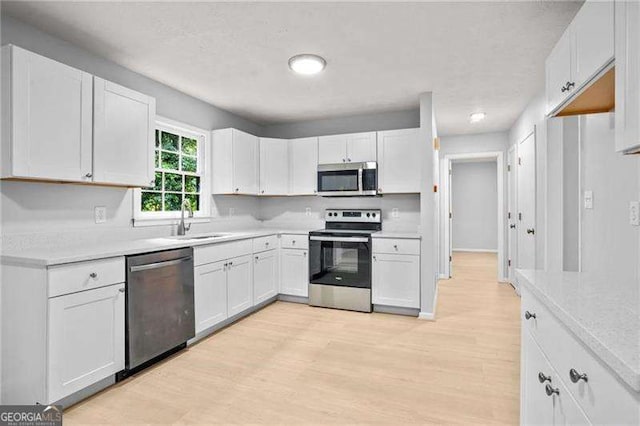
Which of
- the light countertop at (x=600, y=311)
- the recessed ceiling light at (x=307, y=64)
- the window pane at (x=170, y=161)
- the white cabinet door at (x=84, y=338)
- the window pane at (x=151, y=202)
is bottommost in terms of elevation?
the white cabinet door at (x=84, y=338)

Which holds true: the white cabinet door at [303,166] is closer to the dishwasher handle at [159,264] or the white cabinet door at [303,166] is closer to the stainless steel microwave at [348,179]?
the stainless steel microwave at [348,179]

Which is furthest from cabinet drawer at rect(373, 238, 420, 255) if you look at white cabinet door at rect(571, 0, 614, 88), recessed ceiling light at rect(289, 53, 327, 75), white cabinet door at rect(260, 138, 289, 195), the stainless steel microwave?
white cabinet door at rect(571, 0, 614, 88)

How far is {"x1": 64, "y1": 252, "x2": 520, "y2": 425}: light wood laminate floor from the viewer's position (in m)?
1.98

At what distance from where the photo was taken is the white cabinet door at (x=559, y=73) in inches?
69.7

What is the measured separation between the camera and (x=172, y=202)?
362 cm

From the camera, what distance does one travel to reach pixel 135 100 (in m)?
2.77

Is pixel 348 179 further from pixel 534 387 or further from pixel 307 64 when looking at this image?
pixel 534 387

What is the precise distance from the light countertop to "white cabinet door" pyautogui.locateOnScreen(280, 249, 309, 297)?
2.81m

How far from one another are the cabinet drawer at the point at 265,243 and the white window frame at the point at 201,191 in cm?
67

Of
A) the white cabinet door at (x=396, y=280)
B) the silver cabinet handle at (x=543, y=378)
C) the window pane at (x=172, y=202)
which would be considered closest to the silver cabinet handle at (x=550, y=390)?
the silver cabinet handle at (x=543, y=378)

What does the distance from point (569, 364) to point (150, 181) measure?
118 inches

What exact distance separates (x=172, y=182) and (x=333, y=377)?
8.36ft

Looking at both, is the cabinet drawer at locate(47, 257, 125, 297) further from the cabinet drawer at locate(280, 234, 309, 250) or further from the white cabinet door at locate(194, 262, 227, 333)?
the cabinet drawer at locate(280, 234, 309, 250)

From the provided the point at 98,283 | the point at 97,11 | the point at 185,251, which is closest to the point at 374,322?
the point at 185,251
